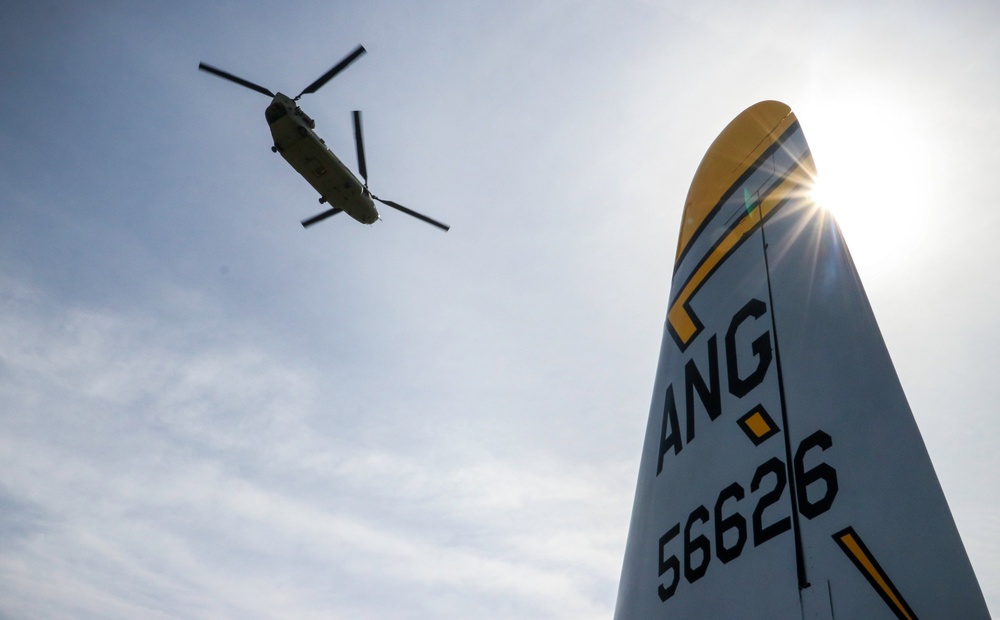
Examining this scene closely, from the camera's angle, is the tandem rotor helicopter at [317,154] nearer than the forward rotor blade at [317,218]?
Yes

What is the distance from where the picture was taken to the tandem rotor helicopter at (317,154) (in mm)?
20266

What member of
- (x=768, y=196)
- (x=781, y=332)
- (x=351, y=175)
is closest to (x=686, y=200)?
(x=768, y=196)

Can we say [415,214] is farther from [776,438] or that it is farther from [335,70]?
[776,438]

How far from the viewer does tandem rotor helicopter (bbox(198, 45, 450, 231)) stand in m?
20.3

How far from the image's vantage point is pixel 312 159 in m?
20.8

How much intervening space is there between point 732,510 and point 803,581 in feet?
2.03

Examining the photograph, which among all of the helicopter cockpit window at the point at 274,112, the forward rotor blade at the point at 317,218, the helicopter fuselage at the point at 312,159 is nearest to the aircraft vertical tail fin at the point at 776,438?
the helicopter fuselage at the point at 312,159

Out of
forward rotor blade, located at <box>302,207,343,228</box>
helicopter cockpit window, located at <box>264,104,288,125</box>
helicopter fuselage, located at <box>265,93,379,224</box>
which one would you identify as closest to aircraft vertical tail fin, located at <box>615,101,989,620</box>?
helicopter fuselage, located at <box>265,93,379,224</box>

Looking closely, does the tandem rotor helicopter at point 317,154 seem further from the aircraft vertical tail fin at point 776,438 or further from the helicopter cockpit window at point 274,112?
the aircraft vertical tail fin at point 776,438

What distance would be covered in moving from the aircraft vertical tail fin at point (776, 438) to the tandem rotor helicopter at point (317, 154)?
59.6 feet

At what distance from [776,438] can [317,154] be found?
19952 mm

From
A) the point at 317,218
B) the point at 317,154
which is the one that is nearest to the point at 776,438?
the point at 317,154

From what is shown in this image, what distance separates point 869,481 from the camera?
266 cm

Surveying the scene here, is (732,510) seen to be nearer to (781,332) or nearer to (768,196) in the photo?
(781,332)
